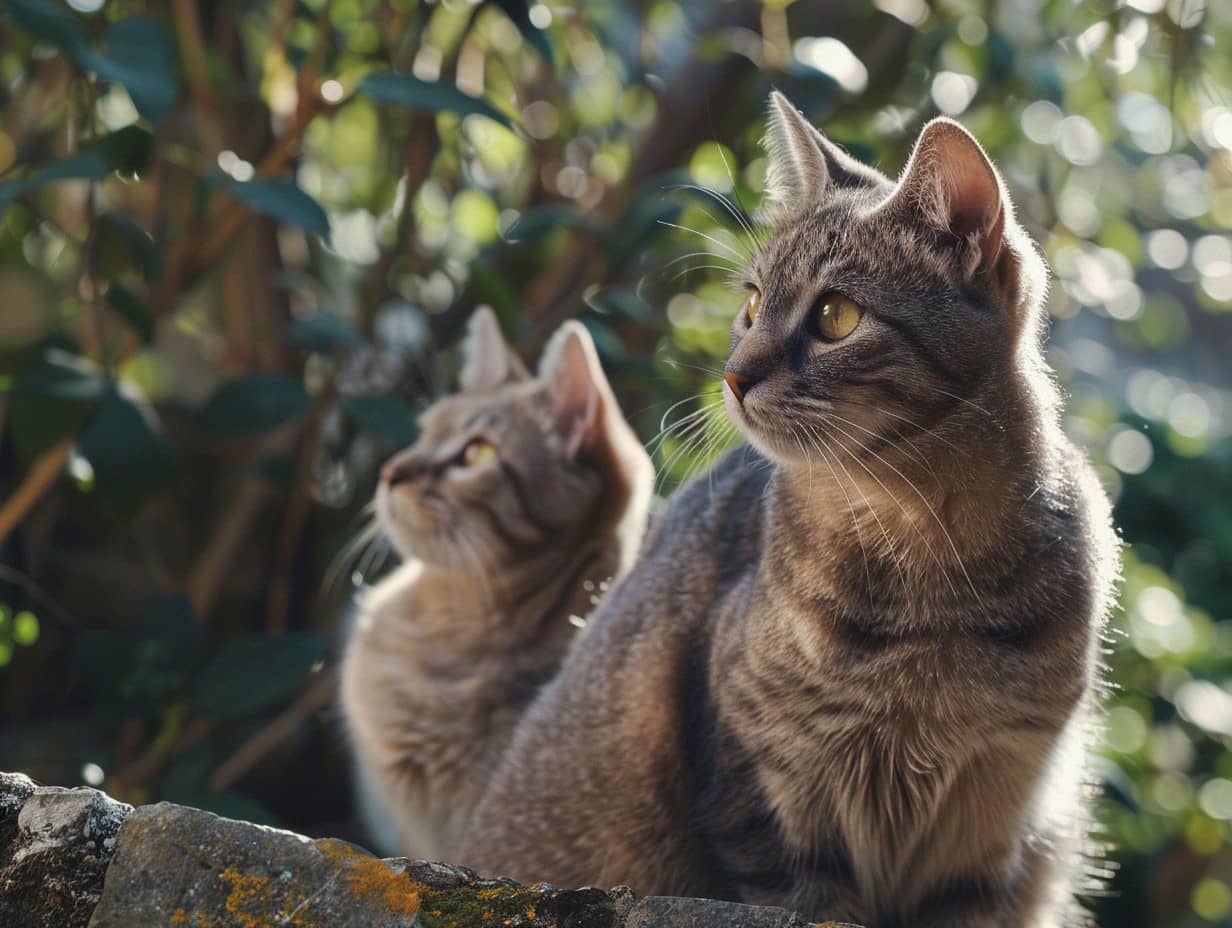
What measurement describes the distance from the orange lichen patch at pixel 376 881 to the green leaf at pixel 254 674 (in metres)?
1.34

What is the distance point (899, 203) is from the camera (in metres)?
2.00

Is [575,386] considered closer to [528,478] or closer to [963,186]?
[528,478]

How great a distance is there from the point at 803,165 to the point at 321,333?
1319 mm

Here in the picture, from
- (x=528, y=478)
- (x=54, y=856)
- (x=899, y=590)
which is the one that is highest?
(x=54, y=856)

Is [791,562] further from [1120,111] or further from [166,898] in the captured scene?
[1120,111]

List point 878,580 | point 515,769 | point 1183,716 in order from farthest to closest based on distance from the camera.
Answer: point 1183,716 → point 515,769 → point 878,580

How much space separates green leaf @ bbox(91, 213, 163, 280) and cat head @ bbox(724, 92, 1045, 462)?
1512mm

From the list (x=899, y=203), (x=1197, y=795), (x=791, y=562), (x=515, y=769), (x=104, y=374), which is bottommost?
(x=1197, y=795)

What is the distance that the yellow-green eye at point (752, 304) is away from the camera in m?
2.19

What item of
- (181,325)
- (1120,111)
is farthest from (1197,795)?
(181,325)

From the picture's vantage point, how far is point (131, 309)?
9.55ft

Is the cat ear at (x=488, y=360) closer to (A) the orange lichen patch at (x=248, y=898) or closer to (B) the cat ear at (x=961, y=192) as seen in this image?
(B) the cat ear at (x=961, y=192)

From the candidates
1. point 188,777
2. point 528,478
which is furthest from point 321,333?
point 188,777

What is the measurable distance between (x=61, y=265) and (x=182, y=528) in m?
0.84
